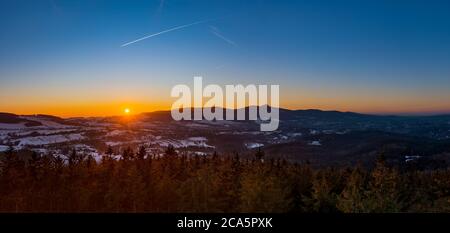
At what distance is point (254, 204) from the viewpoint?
51.2 metres

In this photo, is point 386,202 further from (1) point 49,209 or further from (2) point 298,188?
(1) point 49,209
